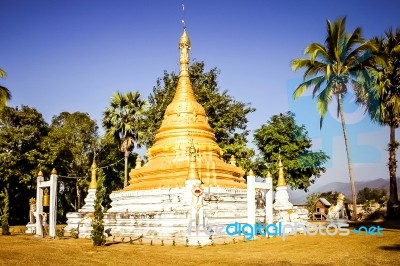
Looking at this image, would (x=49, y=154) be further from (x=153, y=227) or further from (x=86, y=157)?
(x=153, y=227)

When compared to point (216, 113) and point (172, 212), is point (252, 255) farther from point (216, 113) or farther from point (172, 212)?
point (216, 113)

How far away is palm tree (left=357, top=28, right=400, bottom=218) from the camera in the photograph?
90.8 ft

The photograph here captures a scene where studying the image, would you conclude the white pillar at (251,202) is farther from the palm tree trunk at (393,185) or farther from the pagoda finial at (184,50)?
the pagoda finial at (184,50)

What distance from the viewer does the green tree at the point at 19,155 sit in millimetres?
39594

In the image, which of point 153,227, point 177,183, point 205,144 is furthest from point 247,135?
point 153,227

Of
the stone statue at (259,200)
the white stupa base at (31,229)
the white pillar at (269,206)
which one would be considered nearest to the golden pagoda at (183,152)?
the stone statue at (259,200)

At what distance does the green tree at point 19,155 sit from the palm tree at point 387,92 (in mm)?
31251

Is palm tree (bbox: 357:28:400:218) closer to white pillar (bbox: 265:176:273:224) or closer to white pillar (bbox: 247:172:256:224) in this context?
white pillar (bbox: 265:176:273:224)

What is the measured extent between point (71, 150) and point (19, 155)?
6.51 meters

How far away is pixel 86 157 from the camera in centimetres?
4916

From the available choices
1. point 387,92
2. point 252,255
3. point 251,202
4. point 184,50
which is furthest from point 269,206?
point 184,50

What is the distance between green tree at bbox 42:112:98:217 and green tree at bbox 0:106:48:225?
1281 millimetres

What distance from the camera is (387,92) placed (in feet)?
94.2

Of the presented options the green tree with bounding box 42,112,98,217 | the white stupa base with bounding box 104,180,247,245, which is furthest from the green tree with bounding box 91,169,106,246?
the green tree with bounding box 42,112,98,217
